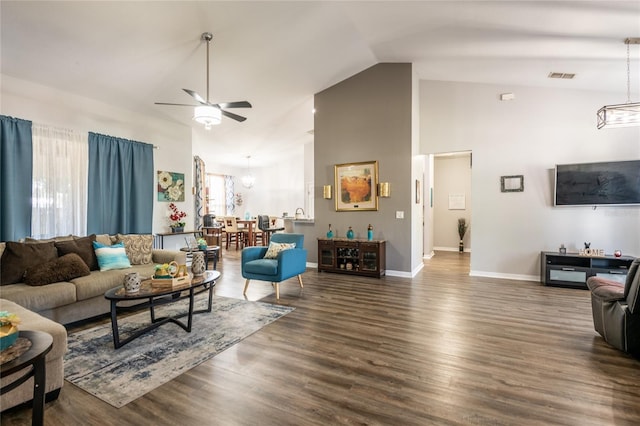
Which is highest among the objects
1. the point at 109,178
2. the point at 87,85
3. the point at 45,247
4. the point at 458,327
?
the point at 87,85

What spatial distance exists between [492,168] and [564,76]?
5.70 ft

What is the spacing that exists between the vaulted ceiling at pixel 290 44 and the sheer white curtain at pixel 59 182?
0.79 metres

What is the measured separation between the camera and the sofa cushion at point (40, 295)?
2885 mm

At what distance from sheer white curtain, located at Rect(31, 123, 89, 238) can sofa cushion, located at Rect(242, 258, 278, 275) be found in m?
2.88

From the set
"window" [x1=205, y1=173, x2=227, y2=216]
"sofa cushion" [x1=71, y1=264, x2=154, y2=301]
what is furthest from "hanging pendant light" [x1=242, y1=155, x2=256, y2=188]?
"sofa cushion" [x1=71, y1=264, x2=154, y2=301]

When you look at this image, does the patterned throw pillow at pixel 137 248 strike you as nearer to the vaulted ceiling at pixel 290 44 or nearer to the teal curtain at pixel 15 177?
the teal curtain at pixel 15 177

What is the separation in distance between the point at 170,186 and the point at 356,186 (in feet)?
13.1

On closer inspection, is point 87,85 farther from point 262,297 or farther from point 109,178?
point 262,297

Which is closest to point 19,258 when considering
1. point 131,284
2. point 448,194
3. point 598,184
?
point 131,284

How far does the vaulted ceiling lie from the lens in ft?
10.7

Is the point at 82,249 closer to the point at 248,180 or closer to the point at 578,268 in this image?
the point at 578,268

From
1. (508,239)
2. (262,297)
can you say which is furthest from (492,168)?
(262,297)

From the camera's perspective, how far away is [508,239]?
5.50m

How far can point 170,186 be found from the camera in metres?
6.27
